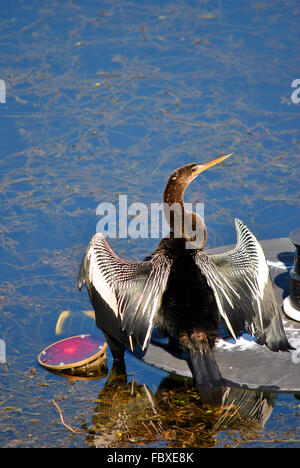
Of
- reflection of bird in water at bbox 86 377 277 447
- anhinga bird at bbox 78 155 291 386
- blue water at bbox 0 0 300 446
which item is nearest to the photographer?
reflection of bird in water at bbox 86 377 277 447

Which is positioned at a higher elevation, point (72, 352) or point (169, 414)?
point (72, 352)

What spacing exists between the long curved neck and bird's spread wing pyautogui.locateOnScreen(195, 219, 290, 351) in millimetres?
208

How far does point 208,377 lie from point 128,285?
0.88 metres

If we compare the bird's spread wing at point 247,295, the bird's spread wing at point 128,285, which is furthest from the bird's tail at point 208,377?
the bird's spread wing at point 128,285

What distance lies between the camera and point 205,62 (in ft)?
32.6

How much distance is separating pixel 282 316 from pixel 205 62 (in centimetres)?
532

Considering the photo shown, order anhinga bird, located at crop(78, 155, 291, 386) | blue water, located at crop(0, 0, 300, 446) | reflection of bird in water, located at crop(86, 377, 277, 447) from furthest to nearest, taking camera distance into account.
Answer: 1. blue water, located at crop(0, 0, 300, 446)
2. anhinga bird, located at crop(78, 155, 291, 386)
3. reflection of bird in water, located at crop(86, 377, 277, 447)

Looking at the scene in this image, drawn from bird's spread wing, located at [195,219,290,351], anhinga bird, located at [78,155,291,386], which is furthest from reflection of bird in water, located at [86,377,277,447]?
bird's spread wing, located at [195,219,290,351]

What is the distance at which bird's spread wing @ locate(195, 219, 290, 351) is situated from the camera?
196 inches

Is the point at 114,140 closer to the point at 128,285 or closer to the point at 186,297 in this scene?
the point at 128,285

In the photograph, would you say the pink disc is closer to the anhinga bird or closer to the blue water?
the blue water

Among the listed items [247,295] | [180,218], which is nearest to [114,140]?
[180,218]

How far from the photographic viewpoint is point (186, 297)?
16.3 ft

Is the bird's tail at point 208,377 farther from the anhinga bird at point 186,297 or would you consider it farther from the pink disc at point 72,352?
the pink disc at point 72,352
